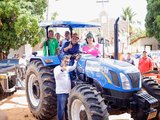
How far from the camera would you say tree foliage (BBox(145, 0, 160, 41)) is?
3322cm

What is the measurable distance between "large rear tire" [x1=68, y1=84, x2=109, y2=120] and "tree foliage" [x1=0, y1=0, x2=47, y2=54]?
14.2m

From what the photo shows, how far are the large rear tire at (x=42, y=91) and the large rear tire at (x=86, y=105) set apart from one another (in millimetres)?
1070

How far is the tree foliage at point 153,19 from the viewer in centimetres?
3322

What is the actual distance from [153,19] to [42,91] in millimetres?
28636

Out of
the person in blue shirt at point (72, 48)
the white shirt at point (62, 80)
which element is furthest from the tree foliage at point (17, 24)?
the white shirt at point (62, 80)

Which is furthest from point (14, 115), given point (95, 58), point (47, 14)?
point (47, 14)

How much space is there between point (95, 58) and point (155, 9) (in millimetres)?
28121

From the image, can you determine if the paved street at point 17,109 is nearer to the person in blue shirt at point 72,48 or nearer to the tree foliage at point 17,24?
the person in blue shirt at point 72,48

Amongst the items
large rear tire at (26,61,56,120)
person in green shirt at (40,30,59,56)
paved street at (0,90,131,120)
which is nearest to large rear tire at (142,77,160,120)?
paved street at (0,90,131,120)

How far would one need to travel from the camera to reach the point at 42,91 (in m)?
7.80

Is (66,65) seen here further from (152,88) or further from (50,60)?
(152,88)

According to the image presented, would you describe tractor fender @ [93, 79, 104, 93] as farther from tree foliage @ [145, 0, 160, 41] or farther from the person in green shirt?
tree foliage @ [145, 0, 160, 41]

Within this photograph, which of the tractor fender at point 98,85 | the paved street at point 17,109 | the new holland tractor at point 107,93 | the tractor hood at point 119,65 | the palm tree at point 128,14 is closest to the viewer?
the new holland tractor at point 107,93

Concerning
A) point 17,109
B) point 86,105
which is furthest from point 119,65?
point 17,109
